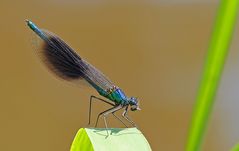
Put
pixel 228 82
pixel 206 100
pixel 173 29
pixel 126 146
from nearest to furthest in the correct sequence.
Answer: pixel 206 100
pixel 126 146
pixel 173 29
pixel 228 82

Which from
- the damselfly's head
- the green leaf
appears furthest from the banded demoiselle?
the green leaf

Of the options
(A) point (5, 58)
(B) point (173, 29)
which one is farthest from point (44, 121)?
(B) point (173, 29)

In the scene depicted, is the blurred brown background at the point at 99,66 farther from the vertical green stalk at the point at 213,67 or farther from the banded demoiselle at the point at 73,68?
the vertical green stalk at the point at 213,67

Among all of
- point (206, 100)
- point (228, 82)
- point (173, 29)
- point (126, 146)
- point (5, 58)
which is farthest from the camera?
point (228, 82)

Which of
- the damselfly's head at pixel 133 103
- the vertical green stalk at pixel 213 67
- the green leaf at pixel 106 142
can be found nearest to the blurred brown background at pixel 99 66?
the damselfly's head at pixel 133 103

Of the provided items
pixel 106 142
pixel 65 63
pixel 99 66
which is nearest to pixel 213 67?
pixel 106 142

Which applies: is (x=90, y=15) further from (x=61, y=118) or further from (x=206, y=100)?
(x=206, y=100)

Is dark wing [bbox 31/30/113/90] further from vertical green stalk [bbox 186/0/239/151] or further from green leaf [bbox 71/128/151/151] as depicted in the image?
vertical green stalk [bbox 186/0/239/151]
